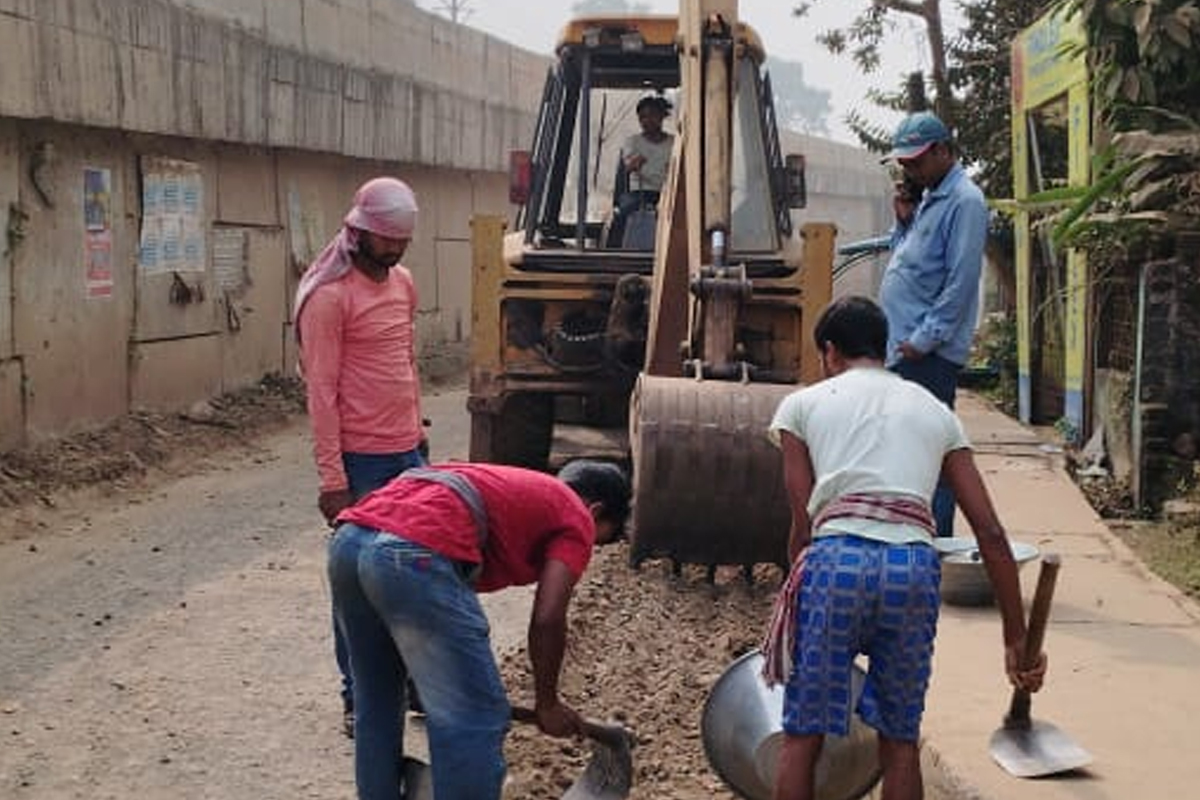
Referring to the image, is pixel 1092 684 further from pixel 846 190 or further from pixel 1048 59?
pixel 846 190

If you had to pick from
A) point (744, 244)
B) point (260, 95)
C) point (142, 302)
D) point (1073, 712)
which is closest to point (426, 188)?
point (260, 95)

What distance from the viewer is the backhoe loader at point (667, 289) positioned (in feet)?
21.3

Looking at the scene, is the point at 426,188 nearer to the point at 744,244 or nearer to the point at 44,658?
the point at 744,244

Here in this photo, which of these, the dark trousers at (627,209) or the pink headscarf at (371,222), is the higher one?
the dark trousers at (627,209)

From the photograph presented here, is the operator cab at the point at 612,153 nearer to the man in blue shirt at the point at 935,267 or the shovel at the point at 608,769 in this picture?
the man in blue shirt at the point at 935,267

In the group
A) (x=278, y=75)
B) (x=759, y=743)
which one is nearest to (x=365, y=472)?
(x=759, y=743)

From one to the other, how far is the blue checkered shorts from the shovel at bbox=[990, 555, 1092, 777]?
58 centimetres

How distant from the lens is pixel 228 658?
599cm

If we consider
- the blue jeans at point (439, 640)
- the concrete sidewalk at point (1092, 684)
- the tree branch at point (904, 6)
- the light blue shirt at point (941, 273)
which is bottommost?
the concrete sidewalk at point (1092, 684)

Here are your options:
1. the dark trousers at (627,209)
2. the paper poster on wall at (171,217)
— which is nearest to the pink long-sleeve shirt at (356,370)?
the dark trousers at (627,209)

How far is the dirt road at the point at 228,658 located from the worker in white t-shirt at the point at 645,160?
2.37 metres

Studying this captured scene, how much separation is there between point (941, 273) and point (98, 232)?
21.4 ft

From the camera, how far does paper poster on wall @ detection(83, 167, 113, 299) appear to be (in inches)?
404

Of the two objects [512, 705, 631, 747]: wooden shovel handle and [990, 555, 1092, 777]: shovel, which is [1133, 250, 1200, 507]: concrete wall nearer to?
[990, 555, 1092, 777]: shovel
